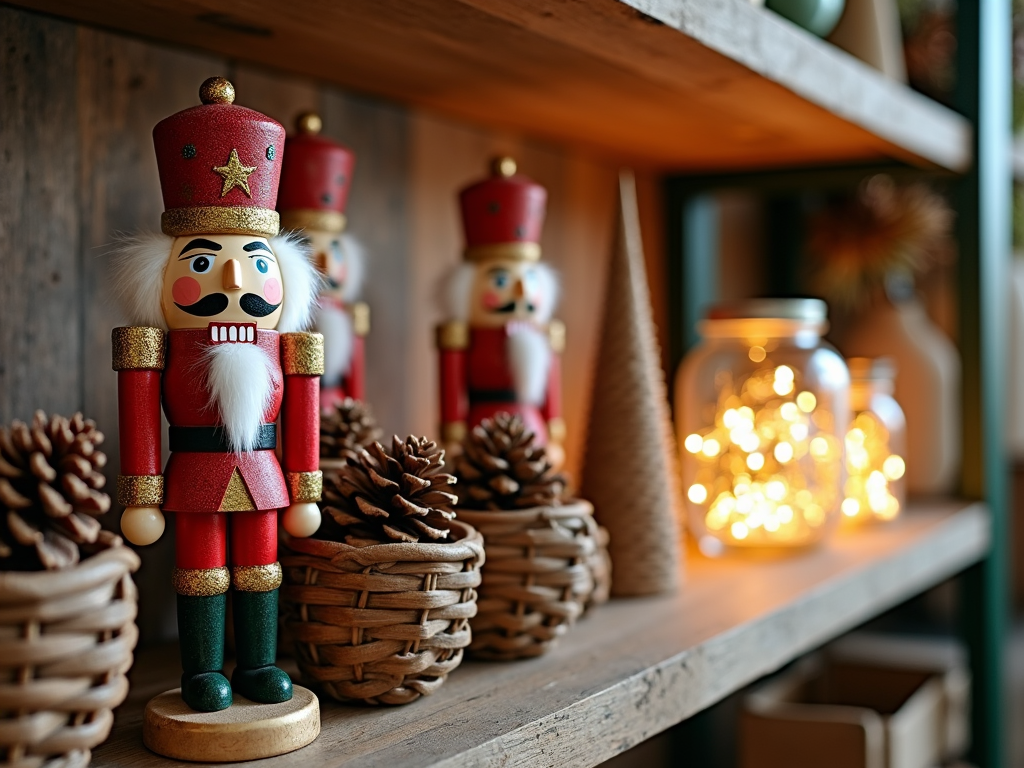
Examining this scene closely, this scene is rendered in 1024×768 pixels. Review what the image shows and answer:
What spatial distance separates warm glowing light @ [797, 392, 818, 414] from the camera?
105 centimetres

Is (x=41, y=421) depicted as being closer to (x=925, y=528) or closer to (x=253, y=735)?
(x=253, y=735)

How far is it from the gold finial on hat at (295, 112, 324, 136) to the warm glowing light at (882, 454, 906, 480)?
0.73 m

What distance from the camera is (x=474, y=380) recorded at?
2.66 ft

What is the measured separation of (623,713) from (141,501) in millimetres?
289

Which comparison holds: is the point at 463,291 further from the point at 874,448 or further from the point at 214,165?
the point at 874,448

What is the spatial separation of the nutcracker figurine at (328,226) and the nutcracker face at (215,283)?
0.16 metres

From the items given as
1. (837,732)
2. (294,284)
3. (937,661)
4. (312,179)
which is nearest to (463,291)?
(312,179)

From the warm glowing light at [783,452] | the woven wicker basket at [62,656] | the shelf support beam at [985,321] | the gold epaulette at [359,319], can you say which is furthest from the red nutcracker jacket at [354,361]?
the shelf support beam at [985,321]

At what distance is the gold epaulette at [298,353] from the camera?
0.56m

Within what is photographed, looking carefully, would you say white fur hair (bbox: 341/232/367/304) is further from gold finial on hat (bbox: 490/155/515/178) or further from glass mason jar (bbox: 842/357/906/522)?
glass mason jar (bbox: 842/357/906/522)

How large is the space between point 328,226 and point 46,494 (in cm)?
33

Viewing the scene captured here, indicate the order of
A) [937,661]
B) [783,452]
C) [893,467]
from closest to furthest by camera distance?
[783,452] < [893,467] < [937,661]

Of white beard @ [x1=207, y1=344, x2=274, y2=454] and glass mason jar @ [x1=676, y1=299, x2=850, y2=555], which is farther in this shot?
glass mason jar @ [x1=676, y1=299, x2=850, y2=555]

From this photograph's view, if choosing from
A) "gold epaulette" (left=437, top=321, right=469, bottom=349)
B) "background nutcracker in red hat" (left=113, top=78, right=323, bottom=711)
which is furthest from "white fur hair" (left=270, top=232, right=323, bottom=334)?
"gold epaulette" (left=437, top=321, right=469, bottom=349)
